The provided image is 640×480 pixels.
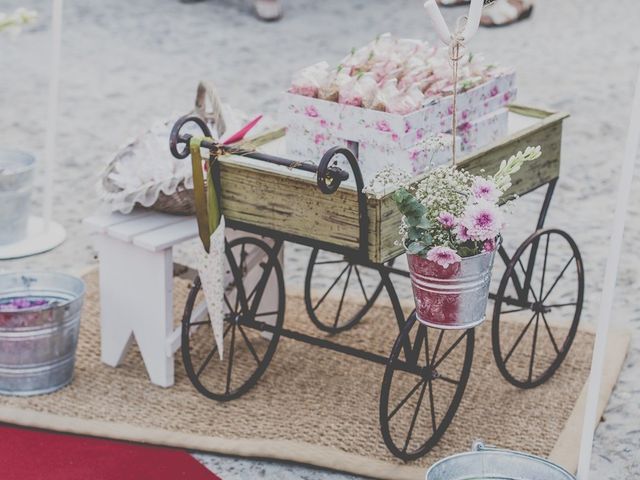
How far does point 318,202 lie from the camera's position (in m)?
3.17

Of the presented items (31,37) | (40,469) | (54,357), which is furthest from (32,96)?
(40,469)

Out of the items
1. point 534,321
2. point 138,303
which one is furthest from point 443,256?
point 534,321

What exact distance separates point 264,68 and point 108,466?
399cm

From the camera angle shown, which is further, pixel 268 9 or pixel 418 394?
pixel 268 9

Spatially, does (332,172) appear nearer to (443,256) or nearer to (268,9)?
(443,256)

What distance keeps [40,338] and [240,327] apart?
58 cm

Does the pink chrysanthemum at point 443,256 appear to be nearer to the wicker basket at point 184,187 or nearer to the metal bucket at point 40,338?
the wicker basket at point 184,187

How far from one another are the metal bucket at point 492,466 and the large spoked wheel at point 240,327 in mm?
906

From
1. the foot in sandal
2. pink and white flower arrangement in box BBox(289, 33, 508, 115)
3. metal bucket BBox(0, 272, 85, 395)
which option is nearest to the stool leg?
metal bucket BBox(0, 272, 85, 395)

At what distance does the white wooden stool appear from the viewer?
3557 mm

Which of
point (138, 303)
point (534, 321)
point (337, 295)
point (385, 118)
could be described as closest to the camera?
point (385, 118)

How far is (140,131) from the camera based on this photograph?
379 cm

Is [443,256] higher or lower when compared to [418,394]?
higher

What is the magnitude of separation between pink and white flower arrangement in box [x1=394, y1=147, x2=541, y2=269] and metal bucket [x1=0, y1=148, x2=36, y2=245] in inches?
69.3
